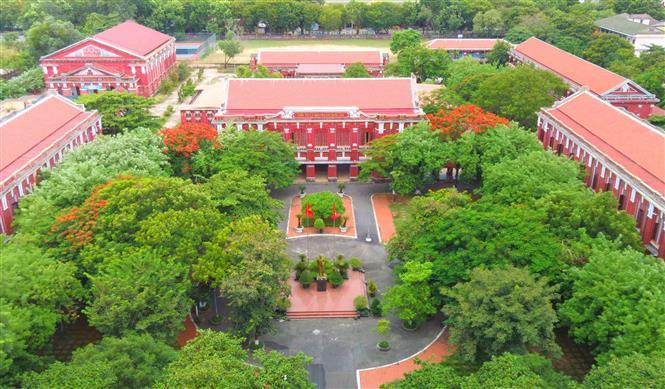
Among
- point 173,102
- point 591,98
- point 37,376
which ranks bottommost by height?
point 173,102

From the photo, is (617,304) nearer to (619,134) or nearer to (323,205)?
(619,134)

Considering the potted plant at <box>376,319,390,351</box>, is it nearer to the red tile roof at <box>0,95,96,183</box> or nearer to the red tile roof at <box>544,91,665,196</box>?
the red tile roof at <box>544,91,665,196</box>

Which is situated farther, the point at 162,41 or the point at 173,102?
the point at 162,41

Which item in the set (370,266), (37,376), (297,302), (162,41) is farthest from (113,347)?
(162,41)

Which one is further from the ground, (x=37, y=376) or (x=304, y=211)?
(x=37, y=376)

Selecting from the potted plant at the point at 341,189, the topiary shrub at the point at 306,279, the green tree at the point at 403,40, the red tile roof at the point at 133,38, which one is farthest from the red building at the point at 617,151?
the red tile roof at the point at 133,38

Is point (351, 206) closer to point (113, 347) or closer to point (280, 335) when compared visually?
point (280, 335)

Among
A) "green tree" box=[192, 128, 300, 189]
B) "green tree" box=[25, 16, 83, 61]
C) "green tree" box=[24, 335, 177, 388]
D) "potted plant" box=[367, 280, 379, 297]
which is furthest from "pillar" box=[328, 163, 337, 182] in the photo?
"green tree" box=[25, 16, 83, 61]
